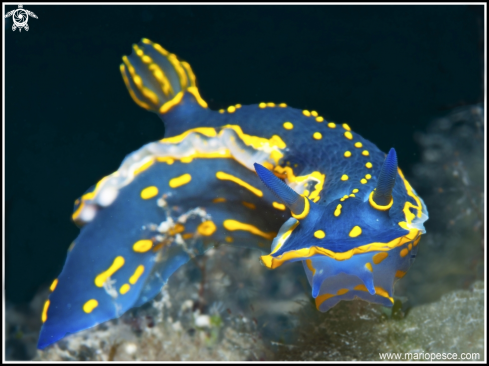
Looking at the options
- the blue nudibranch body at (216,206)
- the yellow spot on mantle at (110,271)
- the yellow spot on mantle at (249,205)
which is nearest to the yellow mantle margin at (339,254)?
the blue nudibranch body at (216,206)

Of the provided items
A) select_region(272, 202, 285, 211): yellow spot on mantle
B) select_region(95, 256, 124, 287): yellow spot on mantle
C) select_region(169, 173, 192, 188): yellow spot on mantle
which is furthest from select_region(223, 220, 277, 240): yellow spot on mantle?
select_region(95, 256, 124, 287): yellow spot on mantle

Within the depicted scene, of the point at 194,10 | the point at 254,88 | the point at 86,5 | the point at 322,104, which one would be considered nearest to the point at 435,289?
the point at 322,104

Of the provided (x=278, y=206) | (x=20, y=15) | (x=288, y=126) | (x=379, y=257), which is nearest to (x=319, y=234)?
(x=379, y=257)

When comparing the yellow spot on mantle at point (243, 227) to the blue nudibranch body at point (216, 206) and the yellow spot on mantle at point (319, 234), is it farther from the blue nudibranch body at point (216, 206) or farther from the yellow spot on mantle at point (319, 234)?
the yellow spot on mantle at point (319, 234)

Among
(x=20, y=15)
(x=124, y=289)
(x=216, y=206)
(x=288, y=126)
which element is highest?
(x=20, y=15)

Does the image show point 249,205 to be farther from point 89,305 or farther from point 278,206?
point 89,305

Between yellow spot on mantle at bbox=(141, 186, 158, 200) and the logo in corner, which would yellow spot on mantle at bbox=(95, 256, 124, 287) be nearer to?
yellow spot on mantle at bbox=(141, 186, 158, 200)
